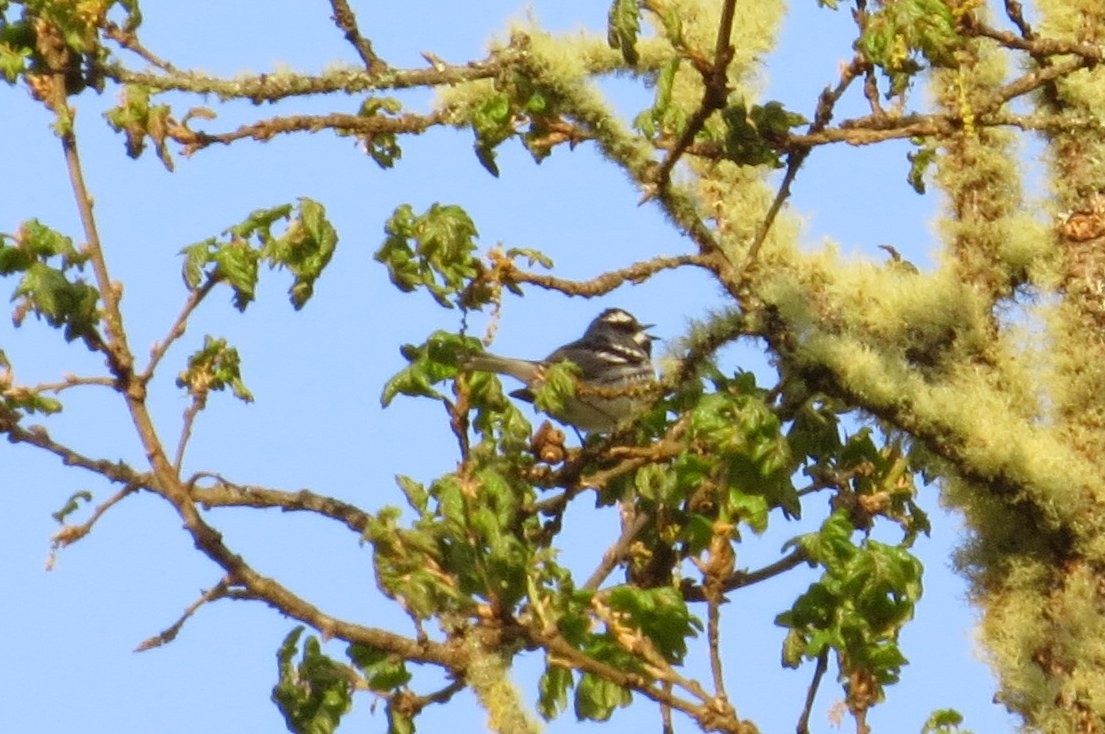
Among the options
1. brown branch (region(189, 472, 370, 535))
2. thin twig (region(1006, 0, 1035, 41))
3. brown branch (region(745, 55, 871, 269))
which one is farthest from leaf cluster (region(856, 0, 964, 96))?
brown branch (region(189, 472, 370, 535))

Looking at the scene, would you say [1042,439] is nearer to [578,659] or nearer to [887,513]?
[887,513]

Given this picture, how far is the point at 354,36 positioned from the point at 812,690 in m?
2.52

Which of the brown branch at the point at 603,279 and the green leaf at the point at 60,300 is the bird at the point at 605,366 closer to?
the brown branch at the point at 603,279

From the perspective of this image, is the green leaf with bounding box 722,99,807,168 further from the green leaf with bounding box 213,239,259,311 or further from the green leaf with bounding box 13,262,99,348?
the green leaf with bounding box 13,262,99,348

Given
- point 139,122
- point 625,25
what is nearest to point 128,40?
point 139,122

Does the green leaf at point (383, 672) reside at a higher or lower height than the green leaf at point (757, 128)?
lower

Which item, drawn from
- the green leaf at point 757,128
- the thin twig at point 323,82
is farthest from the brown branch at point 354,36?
the green leaf at point 757,128

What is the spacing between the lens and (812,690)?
339 cm

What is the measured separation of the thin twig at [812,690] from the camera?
3336mm

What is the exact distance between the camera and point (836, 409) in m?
4.77

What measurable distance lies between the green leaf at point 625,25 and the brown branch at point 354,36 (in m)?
1.48

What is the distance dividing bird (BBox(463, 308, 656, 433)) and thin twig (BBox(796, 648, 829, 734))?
40.2 inches

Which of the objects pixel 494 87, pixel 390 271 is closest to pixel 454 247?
pixel 390 271

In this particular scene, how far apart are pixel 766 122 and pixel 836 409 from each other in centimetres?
92
